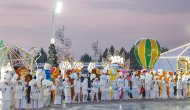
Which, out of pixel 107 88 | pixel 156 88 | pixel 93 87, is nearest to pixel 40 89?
pixel 93 87

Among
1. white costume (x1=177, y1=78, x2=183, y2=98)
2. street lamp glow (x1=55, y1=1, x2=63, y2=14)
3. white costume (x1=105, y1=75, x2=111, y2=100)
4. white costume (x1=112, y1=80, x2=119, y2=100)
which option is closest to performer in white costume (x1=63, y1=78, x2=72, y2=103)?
white costume (x1=105, y1=75, x2=111, y2=100)

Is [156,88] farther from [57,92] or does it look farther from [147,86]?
[57,92]

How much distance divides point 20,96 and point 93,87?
5846 millimetres

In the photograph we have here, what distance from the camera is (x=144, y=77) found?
91.3 feet

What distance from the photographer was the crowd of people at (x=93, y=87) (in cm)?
2095

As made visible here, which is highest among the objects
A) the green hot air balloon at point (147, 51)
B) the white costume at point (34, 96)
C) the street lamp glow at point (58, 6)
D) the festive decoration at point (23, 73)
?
the street lamp glow at point (58, 6)

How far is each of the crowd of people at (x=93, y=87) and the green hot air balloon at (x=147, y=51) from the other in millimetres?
1817

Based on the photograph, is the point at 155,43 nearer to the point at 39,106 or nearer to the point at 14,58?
the point at 14,58

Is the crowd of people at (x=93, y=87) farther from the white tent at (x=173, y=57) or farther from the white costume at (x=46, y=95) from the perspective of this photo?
the white tent at (x=173, y=57)

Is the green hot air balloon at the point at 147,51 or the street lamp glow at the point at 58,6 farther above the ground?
the street lamp glow at the point at 58,6

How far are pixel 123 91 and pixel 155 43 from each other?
4.65 metres

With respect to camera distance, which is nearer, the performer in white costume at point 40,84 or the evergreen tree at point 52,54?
the performer in white costume at point 40,84

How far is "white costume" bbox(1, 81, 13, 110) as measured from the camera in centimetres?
2017

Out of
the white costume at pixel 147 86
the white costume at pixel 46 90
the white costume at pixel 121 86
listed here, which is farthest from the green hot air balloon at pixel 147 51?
the white costume at pixel 46 90
